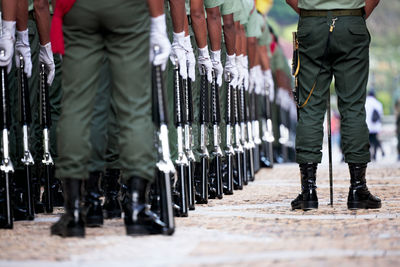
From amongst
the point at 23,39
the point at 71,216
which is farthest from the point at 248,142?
the point at 71,216

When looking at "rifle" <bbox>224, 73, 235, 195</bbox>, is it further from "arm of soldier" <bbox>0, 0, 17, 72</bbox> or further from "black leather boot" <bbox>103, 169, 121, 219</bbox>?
"arm of soldier" <bbox>0, 0, 17, 72</bbox>

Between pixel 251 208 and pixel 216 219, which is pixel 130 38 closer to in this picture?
pixel 216 219

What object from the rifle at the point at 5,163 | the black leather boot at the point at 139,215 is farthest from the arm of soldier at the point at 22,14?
the black leather boot at the point at 139,215

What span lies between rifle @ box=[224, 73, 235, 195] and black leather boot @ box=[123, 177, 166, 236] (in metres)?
3.44

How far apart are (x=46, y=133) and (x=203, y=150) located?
4.50 ft

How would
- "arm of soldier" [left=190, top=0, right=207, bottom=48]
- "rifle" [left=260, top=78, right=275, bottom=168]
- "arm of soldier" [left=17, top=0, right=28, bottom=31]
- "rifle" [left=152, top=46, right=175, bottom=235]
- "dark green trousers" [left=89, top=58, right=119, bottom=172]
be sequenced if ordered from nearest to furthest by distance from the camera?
"rifle" [left=152, top=46, right=175, bottom=235] → "dark green trousers" [left=89, top=58, right=119, bottom=172] → "arm of soldier" [left=17, top=0, right=28, bottom=31] → "arm of soldier" [left=190, top=0, right=207, bottom=48] → "rifle" [left=260, top=78, right=275, bottom=168]

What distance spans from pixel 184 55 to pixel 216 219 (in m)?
1.28

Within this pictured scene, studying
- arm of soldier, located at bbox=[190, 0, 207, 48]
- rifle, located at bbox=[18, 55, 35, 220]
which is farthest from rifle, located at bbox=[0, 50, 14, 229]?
arm of soldier, located at bbox=[190, 0, 207, 48]

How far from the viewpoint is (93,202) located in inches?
217

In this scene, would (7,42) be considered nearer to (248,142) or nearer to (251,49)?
(248,142)

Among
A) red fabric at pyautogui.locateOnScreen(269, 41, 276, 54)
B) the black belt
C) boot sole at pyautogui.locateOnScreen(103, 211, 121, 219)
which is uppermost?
red fabric at pyautogui.locateOnScreen(269, 41, 276, 54)

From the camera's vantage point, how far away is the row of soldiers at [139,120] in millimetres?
5027

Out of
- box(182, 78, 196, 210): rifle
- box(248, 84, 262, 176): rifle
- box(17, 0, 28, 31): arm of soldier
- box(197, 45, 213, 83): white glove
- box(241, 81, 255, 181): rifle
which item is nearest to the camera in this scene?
box(17, 0, 28, 31): arm of soldier

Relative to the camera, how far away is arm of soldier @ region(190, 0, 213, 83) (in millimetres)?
7222
